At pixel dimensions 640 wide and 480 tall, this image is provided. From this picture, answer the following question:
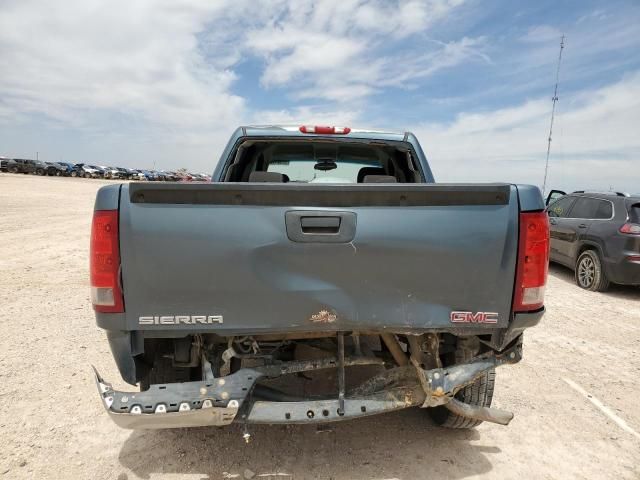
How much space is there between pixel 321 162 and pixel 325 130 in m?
0.98

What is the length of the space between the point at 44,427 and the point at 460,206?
121 inches

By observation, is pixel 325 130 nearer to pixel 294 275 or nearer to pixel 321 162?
pixel 321 162

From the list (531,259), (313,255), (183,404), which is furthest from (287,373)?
(531,259)

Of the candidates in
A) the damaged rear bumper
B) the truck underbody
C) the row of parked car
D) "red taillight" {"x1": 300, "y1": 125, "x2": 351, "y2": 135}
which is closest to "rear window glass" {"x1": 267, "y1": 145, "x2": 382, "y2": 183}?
"red taillight" {"x1": 300, "y1": 125, "x2": 351, "y2": 135}

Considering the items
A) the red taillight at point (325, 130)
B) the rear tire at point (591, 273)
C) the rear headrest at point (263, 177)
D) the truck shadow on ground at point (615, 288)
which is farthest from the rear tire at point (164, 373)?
the truck shadow on ground at point (615, 288)

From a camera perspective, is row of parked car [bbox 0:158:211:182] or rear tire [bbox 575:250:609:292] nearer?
rear tire [bbox 575:250:609:292]

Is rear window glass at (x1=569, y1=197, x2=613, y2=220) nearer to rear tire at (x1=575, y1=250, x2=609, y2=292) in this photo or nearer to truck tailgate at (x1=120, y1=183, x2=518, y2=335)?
rear tire at (x1=575, y1=250, x2=609, y2=292)

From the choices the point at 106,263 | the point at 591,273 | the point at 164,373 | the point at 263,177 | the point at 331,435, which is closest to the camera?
the point at 106,263

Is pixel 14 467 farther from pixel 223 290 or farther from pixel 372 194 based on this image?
pixel 372 194

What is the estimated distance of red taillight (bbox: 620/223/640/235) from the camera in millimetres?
6918

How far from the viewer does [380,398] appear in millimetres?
2416

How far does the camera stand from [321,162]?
4559 millimetres

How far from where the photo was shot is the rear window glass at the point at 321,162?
14.4 feet

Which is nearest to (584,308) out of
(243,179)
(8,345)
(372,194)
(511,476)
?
(511,476)
